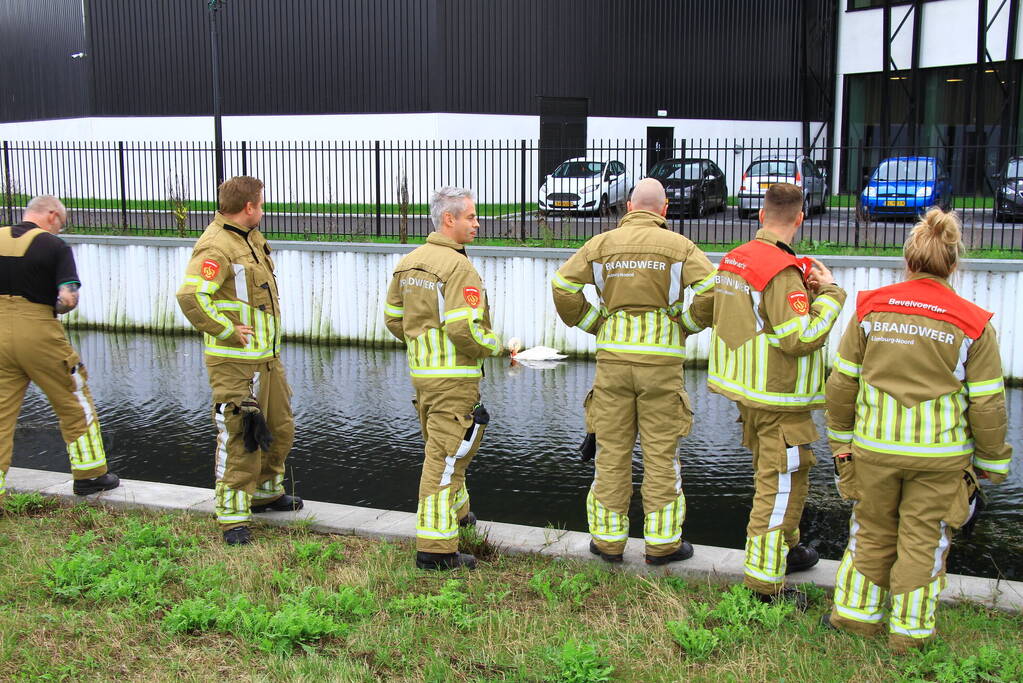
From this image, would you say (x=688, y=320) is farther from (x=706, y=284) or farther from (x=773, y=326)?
(x=773, y=326)

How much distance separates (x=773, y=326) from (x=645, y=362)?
0.76 metres

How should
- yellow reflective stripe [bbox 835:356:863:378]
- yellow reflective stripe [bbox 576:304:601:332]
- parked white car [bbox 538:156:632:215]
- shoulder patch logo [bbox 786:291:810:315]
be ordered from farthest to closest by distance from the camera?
parked white car [bbox 538:156:632:215] < yellow reflective stripe [bbox 576:304:601:332] < shoulder patch logo [bbox 786:291:810:315] < yellow reflective stripe [bbox 835:356:863:378]

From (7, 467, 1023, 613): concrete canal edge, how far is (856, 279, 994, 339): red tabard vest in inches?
58.6

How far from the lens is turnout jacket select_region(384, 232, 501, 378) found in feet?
15.7

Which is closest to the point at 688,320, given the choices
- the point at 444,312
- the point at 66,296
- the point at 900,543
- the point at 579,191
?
the point at 444,312

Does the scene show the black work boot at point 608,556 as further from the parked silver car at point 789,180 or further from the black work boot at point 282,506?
Answer: the parked silver car at point 789,180


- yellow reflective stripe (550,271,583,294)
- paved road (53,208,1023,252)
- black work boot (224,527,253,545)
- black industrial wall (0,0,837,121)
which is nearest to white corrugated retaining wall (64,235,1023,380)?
paved road (53,208,1023,252)

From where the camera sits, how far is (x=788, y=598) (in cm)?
441

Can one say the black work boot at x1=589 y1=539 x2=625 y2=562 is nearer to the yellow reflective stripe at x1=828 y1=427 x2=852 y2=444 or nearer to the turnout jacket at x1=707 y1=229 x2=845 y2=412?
the turnout jacket at x1=707 y1=229 x2=845 y2=412

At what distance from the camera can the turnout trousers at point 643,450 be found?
489 cm

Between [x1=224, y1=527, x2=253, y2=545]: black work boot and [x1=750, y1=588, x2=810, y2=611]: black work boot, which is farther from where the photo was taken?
[x1=224, y1=527, x2=253, y2=545]: black work boot

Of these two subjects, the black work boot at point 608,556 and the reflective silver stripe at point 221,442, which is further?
the reflective silver stripe at point 221,442

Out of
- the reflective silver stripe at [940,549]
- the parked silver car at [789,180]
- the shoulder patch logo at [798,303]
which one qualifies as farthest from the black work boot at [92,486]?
the parked silver car at [789,180]

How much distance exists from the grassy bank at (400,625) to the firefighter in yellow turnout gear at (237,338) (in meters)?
0.42
